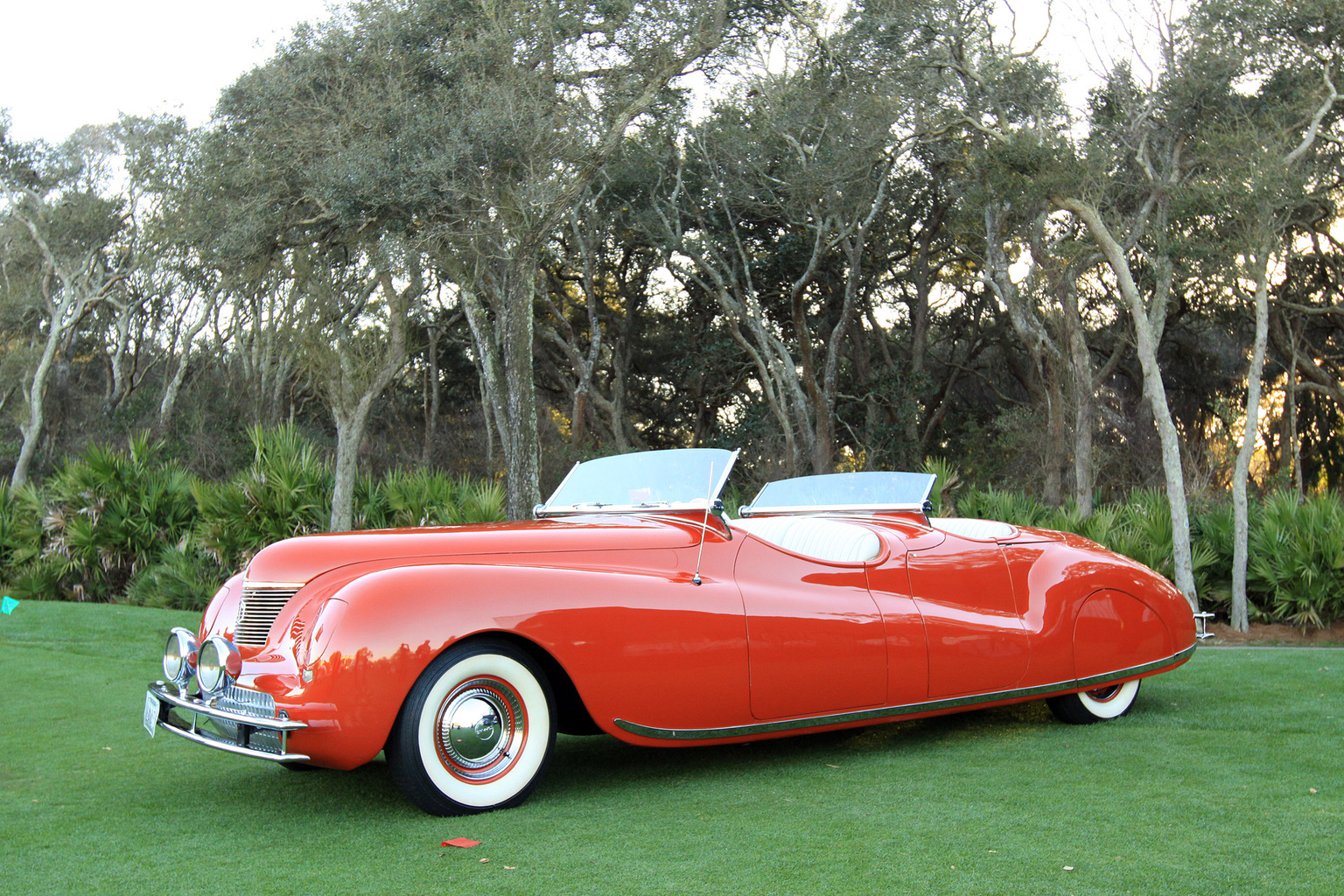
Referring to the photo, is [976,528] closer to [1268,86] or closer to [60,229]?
[1268,86]

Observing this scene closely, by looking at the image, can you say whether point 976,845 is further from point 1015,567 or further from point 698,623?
point 1015,567

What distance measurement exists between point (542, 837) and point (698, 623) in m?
1.08

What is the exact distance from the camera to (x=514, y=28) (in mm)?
15273

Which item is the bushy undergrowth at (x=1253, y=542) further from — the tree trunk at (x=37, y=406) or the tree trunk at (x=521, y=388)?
the tree trunk at (x=37, y=406)

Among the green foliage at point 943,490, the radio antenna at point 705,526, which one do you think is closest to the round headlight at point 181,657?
the radio antenna at point 705,526

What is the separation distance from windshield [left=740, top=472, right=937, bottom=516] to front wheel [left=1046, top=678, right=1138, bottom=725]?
131cm

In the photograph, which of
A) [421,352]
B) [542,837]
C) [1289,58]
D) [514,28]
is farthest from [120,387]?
[542,837]

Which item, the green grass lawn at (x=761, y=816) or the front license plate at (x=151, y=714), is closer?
the green grass lawn at (x=761, y=816)

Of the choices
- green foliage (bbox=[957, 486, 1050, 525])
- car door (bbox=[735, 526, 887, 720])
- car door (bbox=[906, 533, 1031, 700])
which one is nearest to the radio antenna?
car door (bbox=[735, 526, 887, 720])

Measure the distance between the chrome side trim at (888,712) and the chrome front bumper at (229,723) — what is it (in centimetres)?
122

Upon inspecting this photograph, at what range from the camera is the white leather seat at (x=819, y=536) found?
5.05 meters

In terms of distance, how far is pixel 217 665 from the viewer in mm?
3852

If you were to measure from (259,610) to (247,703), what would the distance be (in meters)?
0.44

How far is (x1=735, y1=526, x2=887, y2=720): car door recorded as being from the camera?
14.4 feet
